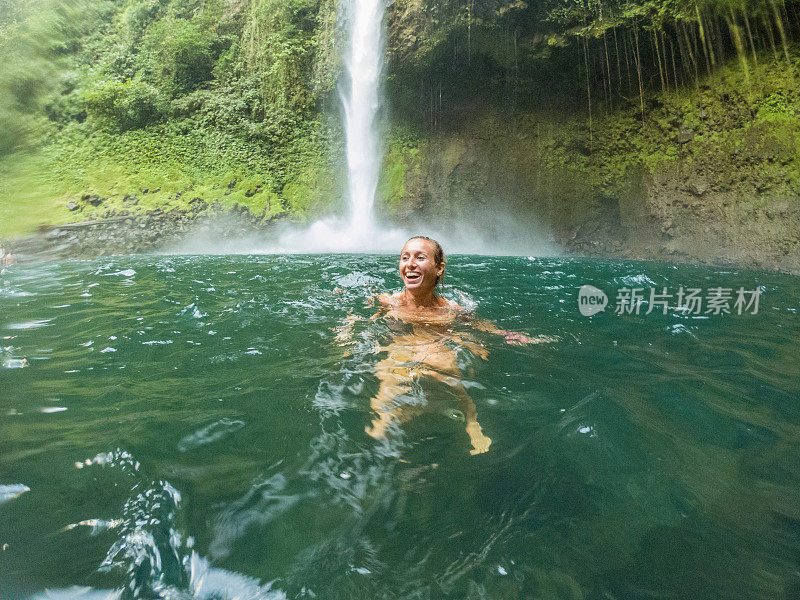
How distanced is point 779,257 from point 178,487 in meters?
13.3

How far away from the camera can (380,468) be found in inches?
73.4

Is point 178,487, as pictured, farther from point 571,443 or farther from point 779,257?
point 779,257

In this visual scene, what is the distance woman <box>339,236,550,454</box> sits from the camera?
2.33 metres

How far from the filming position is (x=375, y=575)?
1320 mm

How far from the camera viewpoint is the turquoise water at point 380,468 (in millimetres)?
1316

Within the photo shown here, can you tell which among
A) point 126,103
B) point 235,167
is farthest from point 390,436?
point 126,103

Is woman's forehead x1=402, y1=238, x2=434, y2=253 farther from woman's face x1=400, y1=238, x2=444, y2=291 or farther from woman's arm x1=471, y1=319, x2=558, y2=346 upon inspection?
woman's arm x1=471, y1=319, x2=558, y2=346

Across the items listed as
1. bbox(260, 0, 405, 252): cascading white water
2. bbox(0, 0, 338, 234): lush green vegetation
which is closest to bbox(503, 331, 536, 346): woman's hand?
bbox(260, 0, 405, 252): cascading white water

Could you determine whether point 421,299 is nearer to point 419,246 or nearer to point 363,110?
point 419,246

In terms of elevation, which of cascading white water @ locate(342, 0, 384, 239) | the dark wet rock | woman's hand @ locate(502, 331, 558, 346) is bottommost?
woman's hand @ locate(502, 331, 558, 346)
